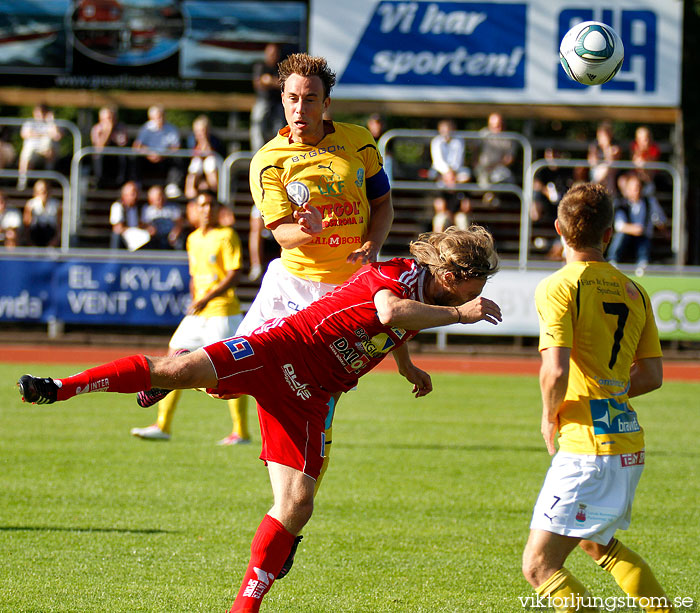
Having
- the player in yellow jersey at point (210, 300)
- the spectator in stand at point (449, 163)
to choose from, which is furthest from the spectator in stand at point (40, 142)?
the player in yellow jersey at point (210, 300)

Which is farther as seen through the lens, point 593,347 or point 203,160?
point 203,160

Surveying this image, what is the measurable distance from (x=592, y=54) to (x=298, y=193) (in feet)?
6.96

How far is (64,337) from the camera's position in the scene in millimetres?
19375

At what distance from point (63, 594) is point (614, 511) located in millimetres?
2923

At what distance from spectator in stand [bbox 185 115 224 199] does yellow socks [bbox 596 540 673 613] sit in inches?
642

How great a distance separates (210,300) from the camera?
10.3 meters

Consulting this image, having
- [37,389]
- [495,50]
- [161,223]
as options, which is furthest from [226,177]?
[37,389]

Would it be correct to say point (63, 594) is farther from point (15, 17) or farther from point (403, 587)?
point (15, 17)

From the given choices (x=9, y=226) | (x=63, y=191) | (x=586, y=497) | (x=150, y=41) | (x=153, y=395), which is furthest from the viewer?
(x=150, y=41)

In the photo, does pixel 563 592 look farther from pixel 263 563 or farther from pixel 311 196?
pixel 311 196

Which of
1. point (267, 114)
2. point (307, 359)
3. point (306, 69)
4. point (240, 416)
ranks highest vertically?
point (267, 114)

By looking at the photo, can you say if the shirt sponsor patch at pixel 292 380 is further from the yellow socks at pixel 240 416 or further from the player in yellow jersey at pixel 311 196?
the yellow socks at pixel 240 416

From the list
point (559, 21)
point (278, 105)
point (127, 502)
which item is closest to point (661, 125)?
point (559, 21)

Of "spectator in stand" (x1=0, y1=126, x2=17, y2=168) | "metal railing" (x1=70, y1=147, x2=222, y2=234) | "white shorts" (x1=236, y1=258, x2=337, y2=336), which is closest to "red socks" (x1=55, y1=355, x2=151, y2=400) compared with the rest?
"white shorts" (x1=236, y1=258, x2=337, y2=336)
